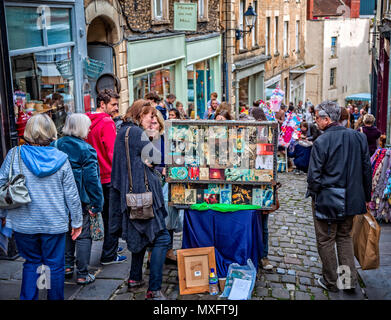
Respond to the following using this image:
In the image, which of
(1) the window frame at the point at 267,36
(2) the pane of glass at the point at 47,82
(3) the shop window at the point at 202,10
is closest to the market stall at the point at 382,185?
(2) the pane of glass at the point at 47,82

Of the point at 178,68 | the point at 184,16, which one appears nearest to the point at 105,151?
the point at 184,16

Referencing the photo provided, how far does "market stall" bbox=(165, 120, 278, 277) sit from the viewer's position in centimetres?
468

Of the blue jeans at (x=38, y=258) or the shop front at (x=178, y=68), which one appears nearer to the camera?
the blue jeans at (x=38, y=258)

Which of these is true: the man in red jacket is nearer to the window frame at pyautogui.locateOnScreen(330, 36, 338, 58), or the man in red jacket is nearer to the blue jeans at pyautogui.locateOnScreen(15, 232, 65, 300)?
the blue jeans at pyautogui.locateOnScreen(15, 232, 65, 300)

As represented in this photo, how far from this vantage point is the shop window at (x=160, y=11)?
12.9 metres

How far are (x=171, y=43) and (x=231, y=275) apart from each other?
10.7m

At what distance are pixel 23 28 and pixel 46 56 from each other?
0.82 metres

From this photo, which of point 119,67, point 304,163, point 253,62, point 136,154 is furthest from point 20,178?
point 253,62

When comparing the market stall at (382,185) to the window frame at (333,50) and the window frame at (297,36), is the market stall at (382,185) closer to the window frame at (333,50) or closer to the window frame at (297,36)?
the window frame at (297,36)

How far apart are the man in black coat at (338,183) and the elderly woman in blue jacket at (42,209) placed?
234cm

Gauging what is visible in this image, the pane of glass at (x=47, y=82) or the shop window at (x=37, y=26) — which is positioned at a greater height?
the shop window at (x=37, y=26)

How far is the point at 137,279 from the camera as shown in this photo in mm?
4719

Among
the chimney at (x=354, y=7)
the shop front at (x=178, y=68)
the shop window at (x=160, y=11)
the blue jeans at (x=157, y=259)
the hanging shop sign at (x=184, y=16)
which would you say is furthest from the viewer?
the chimney at (x=354, y=7)

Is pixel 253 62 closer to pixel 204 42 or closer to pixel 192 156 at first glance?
pixel 204 42
